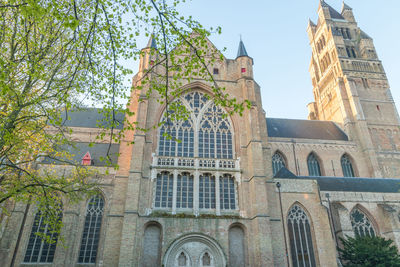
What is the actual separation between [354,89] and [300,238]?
21688 mm

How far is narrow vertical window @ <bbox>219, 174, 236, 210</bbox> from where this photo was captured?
15648 millimetres

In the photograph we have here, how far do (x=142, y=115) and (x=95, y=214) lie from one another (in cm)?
623

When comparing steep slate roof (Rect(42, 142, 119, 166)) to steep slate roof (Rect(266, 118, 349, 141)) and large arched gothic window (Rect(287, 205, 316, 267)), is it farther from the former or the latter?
steep slate roof (Rect(266, 118, 349, 141))

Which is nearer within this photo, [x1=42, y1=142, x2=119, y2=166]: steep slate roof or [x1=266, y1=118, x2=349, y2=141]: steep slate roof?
[x1=42, y1=142, x2=119, y2=166]: steep slate roof

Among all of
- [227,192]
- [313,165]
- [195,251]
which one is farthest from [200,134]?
[313,165]

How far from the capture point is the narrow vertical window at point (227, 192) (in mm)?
15648

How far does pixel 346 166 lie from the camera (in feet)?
89.6

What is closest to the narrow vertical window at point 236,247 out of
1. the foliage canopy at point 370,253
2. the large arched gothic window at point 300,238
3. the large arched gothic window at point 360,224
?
the large arched gothic window at point 300,238

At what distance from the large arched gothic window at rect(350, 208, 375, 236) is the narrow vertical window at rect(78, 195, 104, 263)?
634 inches

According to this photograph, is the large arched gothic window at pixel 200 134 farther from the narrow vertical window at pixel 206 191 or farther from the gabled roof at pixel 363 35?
the gabled roof at pixel 363 35

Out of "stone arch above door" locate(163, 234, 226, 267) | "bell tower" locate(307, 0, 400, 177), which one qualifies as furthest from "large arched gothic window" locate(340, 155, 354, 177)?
"stone arch above door" locate(163, 234, 226, 267)

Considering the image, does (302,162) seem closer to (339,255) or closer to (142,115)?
(339,255)

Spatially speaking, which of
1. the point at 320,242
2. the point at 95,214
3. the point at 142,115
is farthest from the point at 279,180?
the point at 95,214

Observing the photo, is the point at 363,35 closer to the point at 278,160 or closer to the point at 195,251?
the point at 278,160
